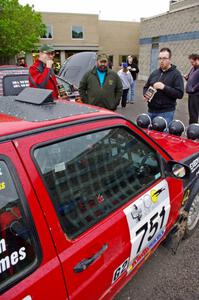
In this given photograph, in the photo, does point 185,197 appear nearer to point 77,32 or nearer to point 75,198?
point 75,198

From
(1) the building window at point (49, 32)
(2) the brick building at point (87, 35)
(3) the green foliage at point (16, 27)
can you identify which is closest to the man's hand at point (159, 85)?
(3) the green foliage at point (16, 27)

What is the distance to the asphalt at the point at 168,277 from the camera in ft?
7.17

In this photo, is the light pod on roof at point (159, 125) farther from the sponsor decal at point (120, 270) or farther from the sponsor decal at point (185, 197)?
the sponsor decal at point (120, 270)

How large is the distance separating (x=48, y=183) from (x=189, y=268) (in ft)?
6.21

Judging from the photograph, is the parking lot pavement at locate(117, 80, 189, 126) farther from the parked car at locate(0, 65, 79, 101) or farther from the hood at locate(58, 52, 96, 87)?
the parked car at locate(0, 65, 79, 101)

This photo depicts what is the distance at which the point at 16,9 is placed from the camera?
22.5 m

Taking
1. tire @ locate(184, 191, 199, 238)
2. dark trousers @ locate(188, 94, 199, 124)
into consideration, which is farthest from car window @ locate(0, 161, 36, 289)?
dark trousers @ locate(188, 94, 199, 124)

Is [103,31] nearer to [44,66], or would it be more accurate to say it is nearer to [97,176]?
[44,66]

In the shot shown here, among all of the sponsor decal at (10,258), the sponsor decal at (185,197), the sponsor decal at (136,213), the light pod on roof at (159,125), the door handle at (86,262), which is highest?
the light pod on roof at (159,125)

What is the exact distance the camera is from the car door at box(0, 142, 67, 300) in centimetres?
107

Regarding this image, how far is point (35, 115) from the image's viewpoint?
4.73 ft

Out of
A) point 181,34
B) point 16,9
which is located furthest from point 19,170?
point 16,9

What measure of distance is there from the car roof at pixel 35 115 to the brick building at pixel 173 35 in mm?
17089

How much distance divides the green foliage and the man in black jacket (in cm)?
2155
